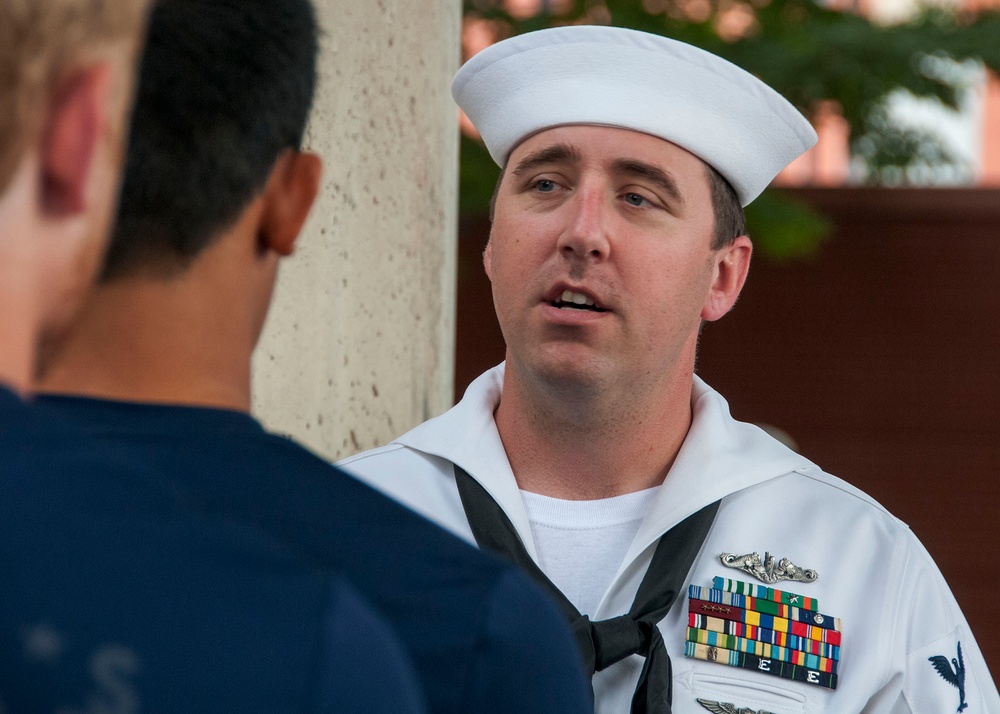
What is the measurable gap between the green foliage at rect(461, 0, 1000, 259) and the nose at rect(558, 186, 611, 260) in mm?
3218

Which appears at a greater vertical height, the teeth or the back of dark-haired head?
the back of dark-haired head

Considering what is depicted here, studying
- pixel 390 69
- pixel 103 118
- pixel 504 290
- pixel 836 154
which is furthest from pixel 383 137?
pixel 836 154

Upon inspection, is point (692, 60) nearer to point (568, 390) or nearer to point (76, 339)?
point (568, 390)

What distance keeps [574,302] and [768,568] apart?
580mm

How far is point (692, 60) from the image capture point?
2.48 m

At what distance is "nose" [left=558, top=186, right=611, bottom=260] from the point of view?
235 centimetres

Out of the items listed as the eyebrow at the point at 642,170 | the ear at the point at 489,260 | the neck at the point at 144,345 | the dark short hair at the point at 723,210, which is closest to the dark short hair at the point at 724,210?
the dark short hair at the point at 723,210

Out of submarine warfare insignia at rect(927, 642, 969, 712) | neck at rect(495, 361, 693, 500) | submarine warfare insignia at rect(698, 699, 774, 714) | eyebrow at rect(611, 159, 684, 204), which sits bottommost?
submarine warfare insignia at rect(698, 699, 774, 714)

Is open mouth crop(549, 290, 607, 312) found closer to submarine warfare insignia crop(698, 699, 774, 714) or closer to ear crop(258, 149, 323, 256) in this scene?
submarine warfare insignia crop(698, 699, 774, 714)

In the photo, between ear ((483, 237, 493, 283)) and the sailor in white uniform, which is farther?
ear ((483, 237, 493, 283))

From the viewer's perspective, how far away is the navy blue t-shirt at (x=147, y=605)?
76 cm

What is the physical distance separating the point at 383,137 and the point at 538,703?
194 centimetres

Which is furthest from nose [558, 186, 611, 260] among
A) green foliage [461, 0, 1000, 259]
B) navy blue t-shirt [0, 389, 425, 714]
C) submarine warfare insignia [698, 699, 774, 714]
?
green foliage [461, 0, 1000, 259]

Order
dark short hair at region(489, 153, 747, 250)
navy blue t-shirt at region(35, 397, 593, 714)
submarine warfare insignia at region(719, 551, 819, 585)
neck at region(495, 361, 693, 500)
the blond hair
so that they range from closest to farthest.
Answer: the blond hair, navy blue t-shirt at region(35, 397, 593, 714), submarine warfare insignia at region(719, 551, 819, 585), neck at region(495, 361, 693, 500), dark short hair at region(489, 153, 747, 250)
